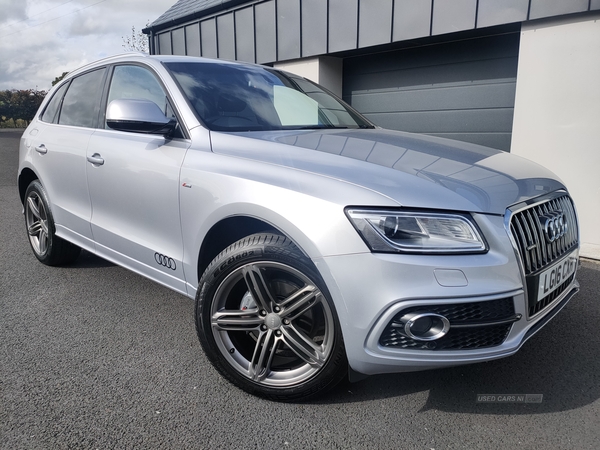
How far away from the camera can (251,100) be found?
299cm

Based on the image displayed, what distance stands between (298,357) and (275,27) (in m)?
6.61

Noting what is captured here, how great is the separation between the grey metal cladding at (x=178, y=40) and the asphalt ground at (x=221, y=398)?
25.6ft

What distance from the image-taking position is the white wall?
4.71 metres

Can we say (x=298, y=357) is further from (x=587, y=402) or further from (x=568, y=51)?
(x=568, y=51)

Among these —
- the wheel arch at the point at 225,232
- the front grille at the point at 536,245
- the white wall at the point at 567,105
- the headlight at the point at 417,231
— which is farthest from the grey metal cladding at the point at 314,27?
the headlight at the point at 417,231

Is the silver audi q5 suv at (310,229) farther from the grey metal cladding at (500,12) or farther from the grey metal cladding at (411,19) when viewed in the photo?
the grey metal cladding at (411,19)

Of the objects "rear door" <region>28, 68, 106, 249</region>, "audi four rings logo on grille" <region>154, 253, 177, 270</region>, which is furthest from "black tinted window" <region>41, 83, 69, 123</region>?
"audi four rings logo on grille" <region>154, 253, 177, 270</region>

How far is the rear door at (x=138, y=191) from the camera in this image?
265 cm

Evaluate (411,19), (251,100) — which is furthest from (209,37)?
(251,100)

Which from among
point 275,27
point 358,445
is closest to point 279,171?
point 358,445

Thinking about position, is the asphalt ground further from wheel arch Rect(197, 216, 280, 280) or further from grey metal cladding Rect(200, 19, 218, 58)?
grey metal cladding Rect(200, 19, 218, 58)

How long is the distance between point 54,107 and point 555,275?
3976mm

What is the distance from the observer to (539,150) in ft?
16.8

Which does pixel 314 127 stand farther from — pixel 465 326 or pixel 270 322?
pixel 465 326
